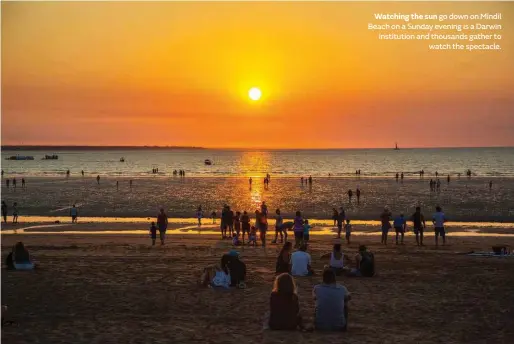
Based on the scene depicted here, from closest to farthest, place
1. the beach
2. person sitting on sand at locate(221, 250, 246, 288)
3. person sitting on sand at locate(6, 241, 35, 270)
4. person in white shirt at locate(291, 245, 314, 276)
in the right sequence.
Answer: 1. person sitting on sand at locate(221, 250, 246, 288)
2. person in white shirt at locate(291, 245, 314, 276)
3. person sitting on sand at locate(6, 241, 35, 270)
4. the beach

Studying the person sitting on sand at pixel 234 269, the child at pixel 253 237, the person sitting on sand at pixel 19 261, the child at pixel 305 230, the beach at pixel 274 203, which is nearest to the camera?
the person sitting on sand at pixel 234 269

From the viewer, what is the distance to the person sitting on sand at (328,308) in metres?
9.87

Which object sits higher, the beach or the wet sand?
the beach

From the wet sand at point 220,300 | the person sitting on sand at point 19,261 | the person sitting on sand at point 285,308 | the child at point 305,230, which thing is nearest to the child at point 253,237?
the child at point 305,230

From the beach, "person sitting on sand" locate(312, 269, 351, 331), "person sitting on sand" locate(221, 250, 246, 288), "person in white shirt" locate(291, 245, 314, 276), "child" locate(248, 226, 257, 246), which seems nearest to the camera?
"person sitting on sand" locate(312, 269, 351, 331)

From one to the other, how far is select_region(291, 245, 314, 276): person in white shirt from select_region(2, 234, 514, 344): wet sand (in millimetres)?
307

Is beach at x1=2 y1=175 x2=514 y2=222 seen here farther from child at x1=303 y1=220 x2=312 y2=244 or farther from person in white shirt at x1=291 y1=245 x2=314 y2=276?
person in white shirt at x1=291 y1=245 x2=314 y2=276

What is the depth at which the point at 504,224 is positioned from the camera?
34.1 meters

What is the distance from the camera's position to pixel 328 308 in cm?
997

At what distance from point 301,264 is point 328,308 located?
4.84 meters

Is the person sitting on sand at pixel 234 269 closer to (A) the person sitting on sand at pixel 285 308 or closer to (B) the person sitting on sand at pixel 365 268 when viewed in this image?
(B) the person sitting on sand at pixel 365 268

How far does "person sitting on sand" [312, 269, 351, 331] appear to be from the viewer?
9.87 metres

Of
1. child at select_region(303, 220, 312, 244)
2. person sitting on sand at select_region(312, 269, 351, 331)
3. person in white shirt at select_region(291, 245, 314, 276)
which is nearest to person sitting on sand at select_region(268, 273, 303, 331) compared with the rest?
person sitting on sand at select_region(312, 269, 351, 331)

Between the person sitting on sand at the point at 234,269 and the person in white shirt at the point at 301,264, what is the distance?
1.64 metres
